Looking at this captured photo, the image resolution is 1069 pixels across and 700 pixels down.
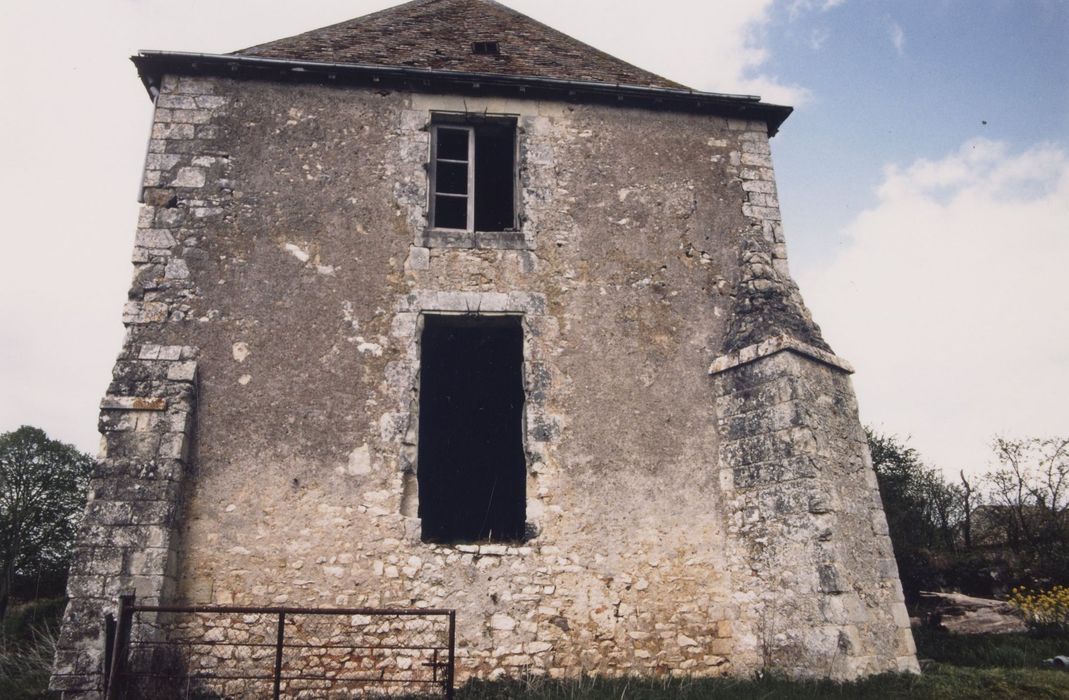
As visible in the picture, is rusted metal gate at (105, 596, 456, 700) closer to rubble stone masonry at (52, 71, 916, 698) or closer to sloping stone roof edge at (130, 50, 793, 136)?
rubble stone masonry at (52, 71, 916, 698)

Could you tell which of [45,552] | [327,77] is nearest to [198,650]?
[327,77]

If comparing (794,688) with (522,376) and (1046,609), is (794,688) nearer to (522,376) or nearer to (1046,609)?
(522,376)

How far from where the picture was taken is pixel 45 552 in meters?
15.1

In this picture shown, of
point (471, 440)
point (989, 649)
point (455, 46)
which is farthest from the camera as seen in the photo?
point (471, 440)

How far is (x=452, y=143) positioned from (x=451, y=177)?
0.73m

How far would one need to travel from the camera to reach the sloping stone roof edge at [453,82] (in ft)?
23.6

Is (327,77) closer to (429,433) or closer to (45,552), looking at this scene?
(429,433)

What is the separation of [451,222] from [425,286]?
1.38 meters

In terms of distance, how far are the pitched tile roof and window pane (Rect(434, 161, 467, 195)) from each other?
123cm

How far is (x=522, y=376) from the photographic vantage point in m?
7.07

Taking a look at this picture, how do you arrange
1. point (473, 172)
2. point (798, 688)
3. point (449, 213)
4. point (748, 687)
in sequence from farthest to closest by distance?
point (449, 213)
point (473, 172)
point (748, 687)
point (798, 688)

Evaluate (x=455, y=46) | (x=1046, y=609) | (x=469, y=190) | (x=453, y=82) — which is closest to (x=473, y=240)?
(x=469, y=190)

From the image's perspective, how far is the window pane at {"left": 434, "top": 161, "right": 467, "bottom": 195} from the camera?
860cm

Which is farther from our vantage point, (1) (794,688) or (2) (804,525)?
(2) (804,525)
